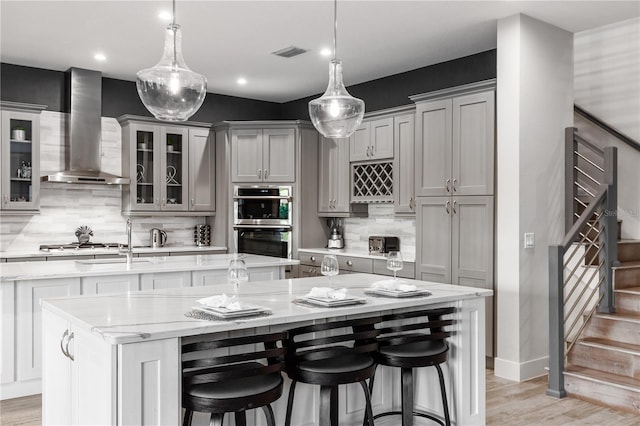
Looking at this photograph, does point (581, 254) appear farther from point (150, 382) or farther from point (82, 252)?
point (82, 252)

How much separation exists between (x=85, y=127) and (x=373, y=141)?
3128mm

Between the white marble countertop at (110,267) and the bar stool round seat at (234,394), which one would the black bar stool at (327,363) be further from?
the white marble countertop at (110,267)

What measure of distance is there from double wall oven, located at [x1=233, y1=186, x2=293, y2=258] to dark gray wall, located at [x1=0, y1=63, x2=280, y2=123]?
1239 mm

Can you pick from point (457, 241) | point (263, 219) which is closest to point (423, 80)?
point (457, 241)

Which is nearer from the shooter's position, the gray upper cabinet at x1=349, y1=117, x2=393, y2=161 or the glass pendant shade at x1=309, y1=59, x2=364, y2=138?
the glass pendant shade at x1=309, y1=59, x2=364, y2=138

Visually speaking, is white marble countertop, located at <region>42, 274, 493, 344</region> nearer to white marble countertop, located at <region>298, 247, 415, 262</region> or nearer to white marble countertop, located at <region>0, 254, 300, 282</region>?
white marble countertop, located at <region>0, 254, 300, 282</region>

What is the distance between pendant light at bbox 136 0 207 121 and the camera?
9.39ft

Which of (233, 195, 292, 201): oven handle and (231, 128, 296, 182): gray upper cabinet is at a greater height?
(231, 128, 296, 182): gray upper cabinet

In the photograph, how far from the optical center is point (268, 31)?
5.00 metres

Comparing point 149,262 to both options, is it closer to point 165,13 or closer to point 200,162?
point 165,13

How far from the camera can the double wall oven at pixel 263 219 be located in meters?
6.98

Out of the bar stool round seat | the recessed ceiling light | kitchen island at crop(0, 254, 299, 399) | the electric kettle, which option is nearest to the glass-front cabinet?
the electric kettle

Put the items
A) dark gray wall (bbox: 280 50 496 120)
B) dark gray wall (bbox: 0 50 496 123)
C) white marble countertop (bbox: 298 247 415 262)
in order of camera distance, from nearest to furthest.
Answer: dark gray wall (bbox: 280 50 496 120)
dark gray wall (bbox: 0 50 496 123)
white marble countertop (bbox: 298 247 415 262)

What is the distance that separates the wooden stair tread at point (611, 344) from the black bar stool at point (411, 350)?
1.68 meters
